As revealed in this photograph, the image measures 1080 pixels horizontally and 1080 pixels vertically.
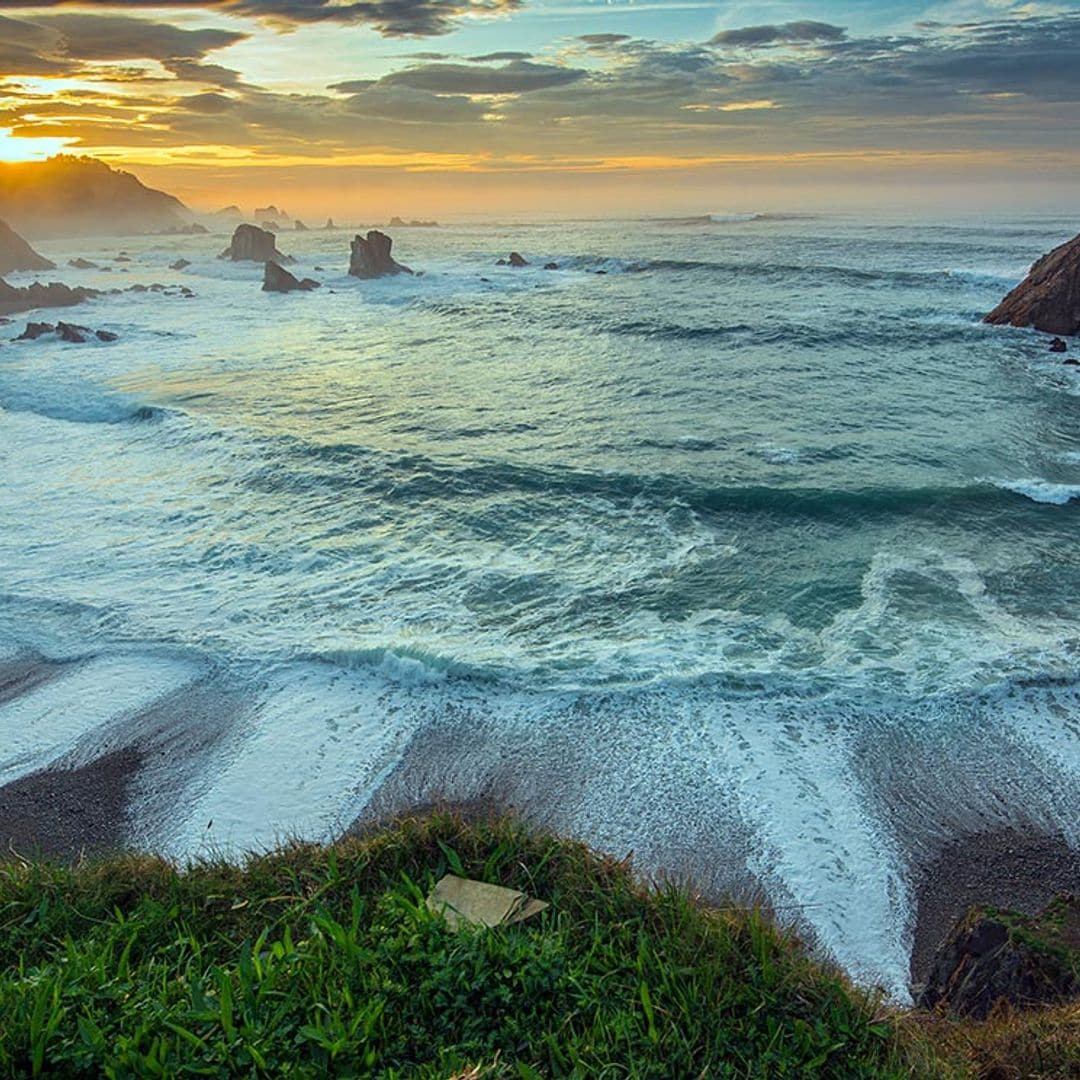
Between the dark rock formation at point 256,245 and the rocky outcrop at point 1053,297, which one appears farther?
the dark rock formation at point 256,245

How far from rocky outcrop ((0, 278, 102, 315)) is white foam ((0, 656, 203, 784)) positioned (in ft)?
183

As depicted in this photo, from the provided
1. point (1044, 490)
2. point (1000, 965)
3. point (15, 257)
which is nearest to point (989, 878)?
point (1000, 965)

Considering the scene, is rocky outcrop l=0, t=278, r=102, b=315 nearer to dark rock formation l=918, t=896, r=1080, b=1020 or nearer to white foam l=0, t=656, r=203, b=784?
white foam l=0, t=656, r=203, b=784

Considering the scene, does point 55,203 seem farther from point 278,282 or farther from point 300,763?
point 300,763

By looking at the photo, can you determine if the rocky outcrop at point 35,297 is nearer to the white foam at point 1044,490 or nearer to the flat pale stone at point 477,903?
the white foam at point 1044,490

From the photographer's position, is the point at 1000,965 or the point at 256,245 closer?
the point at 1000,965

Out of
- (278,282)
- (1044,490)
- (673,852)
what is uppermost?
(278,282)

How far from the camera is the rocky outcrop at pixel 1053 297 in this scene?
1433 inches

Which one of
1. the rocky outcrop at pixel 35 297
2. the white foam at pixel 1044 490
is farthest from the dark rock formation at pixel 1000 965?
the rocky outcrop at pixel 35 297

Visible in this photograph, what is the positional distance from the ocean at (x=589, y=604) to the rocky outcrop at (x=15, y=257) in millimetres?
71282

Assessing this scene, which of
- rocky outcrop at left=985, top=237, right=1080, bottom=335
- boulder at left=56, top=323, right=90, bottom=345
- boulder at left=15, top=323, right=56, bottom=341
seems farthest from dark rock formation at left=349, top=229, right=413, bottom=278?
rocky outcrop at left=985, top=237, right=1080, bottom=335

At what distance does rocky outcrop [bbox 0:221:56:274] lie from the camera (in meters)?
90.4

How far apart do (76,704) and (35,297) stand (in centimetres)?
5938

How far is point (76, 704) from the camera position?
12164mm
